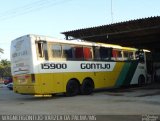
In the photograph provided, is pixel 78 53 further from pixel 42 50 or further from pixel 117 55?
pixel 117 55

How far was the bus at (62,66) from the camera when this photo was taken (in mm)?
18500

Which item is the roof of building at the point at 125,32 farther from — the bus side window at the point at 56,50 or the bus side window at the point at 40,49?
the bus side window at the point at 40,49

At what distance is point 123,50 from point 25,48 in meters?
8.14

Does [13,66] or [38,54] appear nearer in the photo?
[38,54]

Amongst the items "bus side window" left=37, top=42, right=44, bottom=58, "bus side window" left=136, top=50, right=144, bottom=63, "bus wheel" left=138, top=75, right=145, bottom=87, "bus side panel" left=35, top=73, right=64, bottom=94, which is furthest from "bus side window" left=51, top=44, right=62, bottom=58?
"bus wheel" left=138, top=75, right=145, bottom=87

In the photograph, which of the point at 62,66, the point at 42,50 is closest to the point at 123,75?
the point at 62,66

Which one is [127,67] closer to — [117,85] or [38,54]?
[117,85]

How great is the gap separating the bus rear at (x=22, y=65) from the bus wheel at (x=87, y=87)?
3391 millimetres

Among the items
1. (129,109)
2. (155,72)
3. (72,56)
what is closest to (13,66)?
(72,56)

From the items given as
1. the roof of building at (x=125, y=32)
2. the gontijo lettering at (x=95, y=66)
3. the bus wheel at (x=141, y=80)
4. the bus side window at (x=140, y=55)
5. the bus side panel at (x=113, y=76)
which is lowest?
the bus wheel at (x=141, y=80)

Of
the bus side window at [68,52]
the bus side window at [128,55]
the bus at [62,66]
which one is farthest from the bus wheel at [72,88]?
the bus side window at [128,55]

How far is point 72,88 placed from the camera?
66.5 feet

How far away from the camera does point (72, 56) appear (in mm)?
20422

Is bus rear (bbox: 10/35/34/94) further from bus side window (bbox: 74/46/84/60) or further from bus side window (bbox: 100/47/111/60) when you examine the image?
bus side window (bbox: 100/47/111/60)
